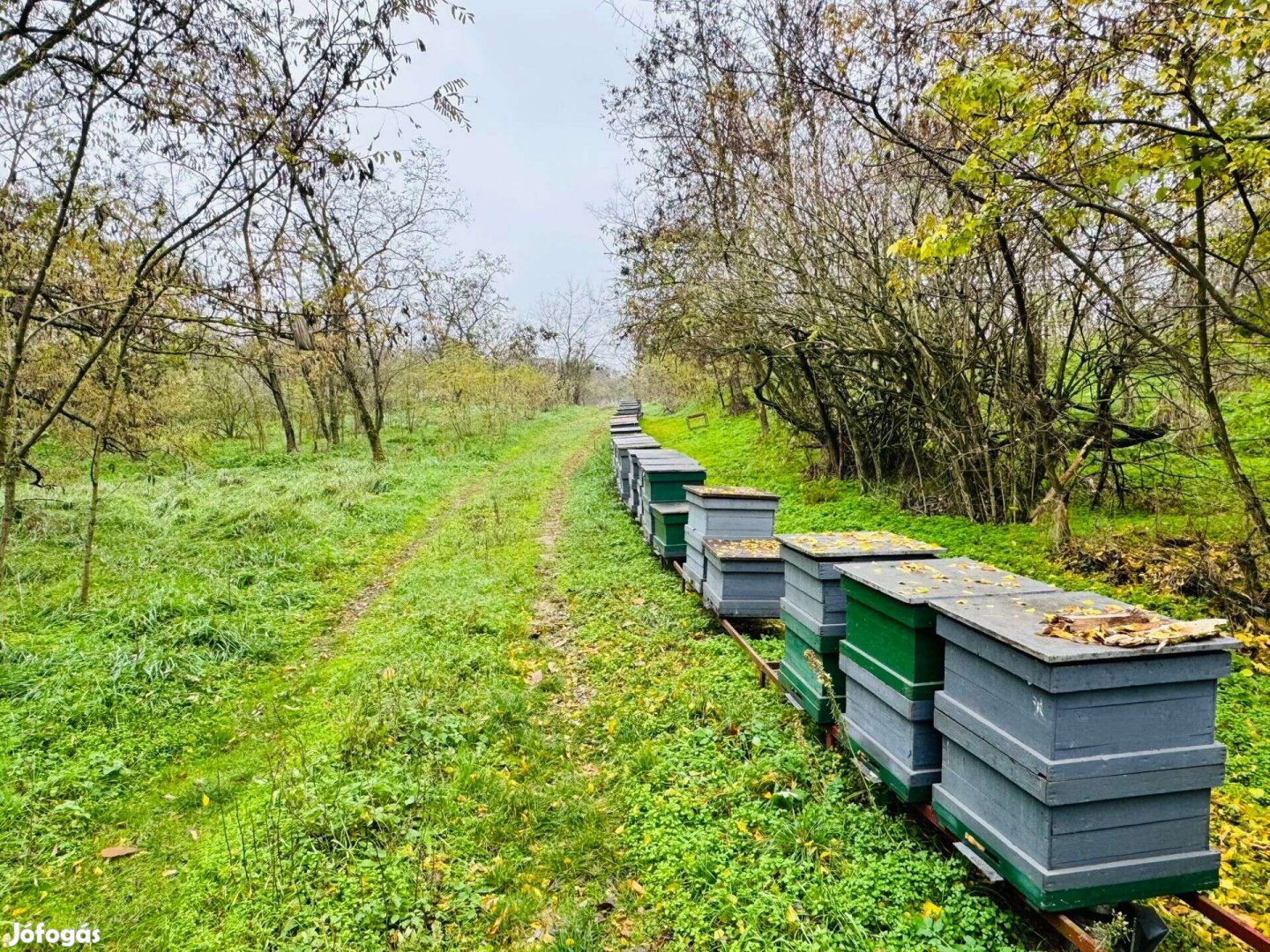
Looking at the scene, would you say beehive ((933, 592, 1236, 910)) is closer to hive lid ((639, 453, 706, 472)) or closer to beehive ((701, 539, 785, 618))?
beehive ((701, 539, 785, 618))

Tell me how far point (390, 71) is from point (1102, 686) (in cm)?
685

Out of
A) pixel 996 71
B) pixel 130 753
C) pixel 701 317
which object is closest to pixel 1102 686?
pixel 996 71

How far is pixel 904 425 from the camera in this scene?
1127 cm

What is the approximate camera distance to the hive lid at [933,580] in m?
3.46

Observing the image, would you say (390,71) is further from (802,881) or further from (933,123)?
(802,881)

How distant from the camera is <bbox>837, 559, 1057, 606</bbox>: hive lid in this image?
346cm

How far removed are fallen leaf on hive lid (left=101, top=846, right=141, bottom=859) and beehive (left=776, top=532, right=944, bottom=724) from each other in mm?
4324

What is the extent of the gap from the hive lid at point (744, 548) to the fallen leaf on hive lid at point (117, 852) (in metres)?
4.85

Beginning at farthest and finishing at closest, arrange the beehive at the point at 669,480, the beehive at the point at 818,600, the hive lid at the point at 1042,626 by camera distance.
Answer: the beehive at the point at 669,480
the beehive at the point at 818,600
the hive lid at the point at 1042,626

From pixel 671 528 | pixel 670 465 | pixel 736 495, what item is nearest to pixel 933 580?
pixel 736 495

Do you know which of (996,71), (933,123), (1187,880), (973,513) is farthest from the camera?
(973,513)

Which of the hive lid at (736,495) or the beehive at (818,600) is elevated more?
the hive lid at (736,495)

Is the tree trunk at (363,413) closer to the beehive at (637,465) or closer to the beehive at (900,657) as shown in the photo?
the beehive at (637,465)

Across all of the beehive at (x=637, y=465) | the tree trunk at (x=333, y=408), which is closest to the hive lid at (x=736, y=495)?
the beehive at (x=637, y=465)
